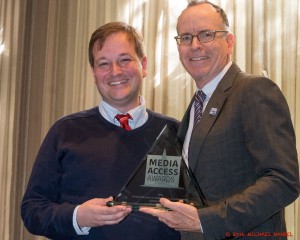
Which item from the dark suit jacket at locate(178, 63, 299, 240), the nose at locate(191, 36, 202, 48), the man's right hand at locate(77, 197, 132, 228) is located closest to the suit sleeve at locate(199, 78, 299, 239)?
the dark suit jacket at locate(178, 63, 299, 240)

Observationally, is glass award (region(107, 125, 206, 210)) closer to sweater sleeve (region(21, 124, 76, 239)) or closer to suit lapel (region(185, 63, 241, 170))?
suit lapel (region(185, 63, 241, 170))

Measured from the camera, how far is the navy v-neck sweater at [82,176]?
1712mm

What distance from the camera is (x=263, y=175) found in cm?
141

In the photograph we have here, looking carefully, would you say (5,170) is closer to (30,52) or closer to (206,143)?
(30,52)

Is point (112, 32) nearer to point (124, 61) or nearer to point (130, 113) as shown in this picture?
point (124, 61)

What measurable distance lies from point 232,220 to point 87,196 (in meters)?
0.61

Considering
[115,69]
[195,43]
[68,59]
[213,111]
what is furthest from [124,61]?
[68,59]

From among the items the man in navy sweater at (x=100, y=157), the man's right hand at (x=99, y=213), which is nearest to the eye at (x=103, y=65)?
the man in navy sweater at (x=100, y=157)

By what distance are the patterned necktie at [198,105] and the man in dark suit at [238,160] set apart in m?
0.01

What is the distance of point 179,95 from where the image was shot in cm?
347

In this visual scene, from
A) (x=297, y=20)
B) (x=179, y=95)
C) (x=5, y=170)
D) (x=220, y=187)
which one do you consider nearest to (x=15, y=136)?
(x=5, y=170)

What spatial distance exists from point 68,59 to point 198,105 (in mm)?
2315

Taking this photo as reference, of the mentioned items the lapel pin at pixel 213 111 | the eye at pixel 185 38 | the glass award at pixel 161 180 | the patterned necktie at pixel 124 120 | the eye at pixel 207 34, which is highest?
the eye at pixel 207 34

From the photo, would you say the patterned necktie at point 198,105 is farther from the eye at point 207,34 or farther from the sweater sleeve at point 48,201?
the sweater sleeve at point 48,201
